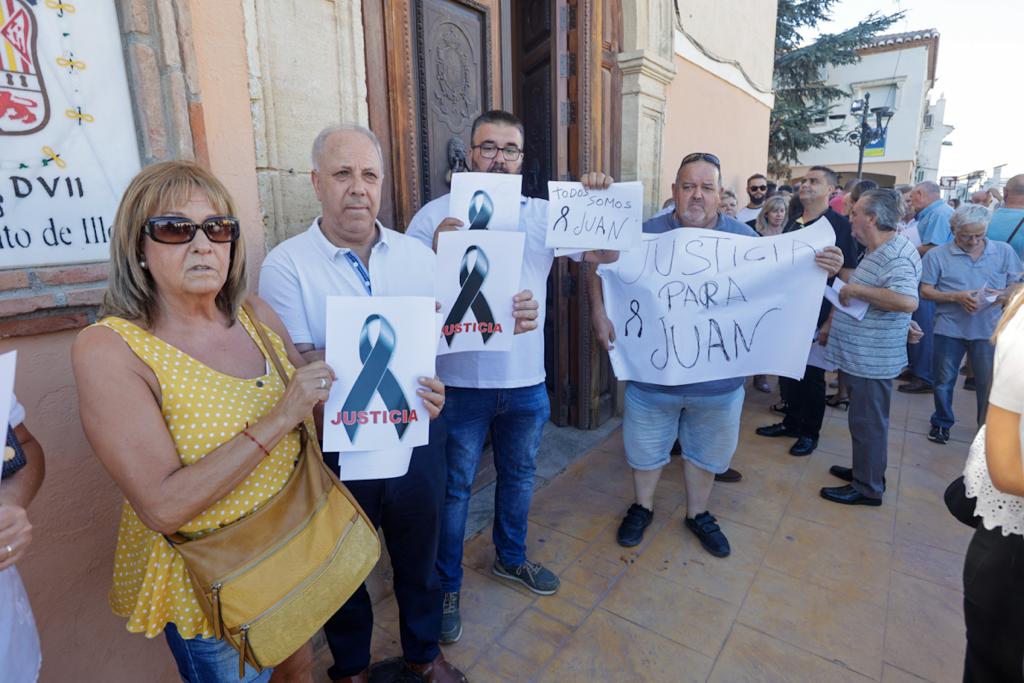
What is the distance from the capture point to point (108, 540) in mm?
1764

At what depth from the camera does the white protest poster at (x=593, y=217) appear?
2355mm

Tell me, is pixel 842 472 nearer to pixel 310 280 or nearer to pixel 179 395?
pixel 310 280

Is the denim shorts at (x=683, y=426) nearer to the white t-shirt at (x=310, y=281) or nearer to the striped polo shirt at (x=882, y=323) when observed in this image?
the striped polo shirt at (x=882, y=323)

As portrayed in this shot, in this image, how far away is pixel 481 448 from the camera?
2.41m

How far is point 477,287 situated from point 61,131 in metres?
1.29

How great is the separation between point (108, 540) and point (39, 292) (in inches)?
31.6

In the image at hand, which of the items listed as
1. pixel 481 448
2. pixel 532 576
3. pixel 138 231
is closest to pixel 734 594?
pixel 532 576

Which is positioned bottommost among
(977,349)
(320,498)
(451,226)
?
(977,349)

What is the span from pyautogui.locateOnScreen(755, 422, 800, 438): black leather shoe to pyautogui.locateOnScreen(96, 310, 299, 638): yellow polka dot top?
413cm

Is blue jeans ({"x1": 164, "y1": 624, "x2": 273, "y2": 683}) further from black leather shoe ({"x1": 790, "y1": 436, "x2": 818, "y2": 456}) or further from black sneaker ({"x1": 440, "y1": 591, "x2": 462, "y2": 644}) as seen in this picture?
black leather shoe ({"x1": 790, "y1": 436, "x2": 818, "y2": 456})

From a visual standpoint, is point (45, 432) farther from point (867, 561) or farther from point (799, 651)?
point (867, 561)

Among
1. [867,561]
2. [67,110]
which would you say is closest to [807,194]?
[867,561]

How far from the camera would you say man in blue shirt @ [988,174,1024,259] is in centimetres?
500

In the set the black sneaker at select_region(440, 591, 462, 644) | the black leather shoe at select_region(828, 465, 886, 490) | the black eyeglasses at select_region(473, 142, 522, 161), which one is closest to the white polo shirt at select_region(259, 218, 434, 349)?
the black eyeglasses at select_region(473, 142, 522, 161)
